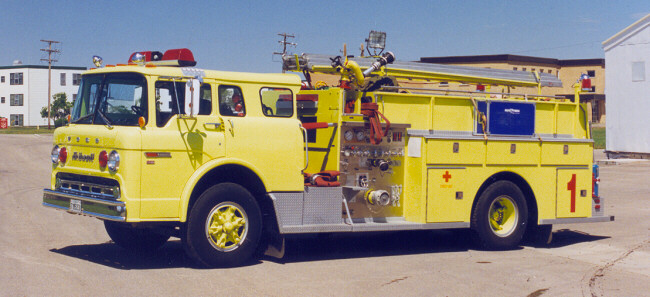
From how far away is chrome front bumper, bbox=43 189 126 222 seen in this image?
8625 millimetres

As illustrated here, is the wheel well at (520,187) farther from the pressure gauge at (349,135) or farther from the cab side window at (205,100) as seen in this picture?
the cab side window at (205,100)

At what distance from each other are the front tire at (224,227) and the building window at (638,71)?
103ft

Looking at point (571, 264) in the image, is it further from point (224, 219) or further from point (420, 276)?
point (224, 219)

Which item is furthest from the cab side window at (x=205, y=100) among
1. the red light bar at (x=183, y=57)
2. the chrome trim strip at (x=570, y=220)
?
the chrome trim strip at (x=570, y=220)

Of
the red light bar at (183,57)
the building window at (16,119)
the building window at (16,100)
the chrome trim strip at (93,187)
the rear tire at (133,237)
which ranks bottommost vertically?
the rear tire at (133,237)

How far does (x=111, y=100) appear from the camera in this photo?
30.7 ft

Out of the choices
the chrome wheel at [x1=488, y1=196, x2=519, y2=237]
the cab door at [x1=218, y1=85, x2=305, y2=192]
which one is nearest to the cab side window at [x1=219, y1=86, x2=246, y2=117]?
the cab door at [x1=218, y1=85, x2=305, y2=192]

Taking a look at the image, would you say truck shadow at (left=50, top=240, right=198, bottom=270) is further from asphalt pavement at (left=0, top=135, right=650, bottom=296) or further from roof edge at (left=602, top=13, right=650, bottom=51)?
roof edge at (left=602, top=13, right=650, bottom=51)

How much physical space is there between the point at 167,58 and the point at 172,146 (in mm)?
1519

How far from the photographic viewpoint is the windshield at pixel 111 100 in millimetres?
9047

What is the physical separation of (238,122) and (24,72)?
98.4 meters

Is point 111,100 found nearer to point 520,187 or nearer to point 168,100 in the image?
point 168,100

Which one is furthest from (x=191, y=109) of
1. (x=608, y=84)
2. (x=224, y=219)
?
(x=608, y=84)

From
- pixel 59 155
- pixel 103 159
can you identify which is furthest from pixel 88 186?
pixel 59 155
